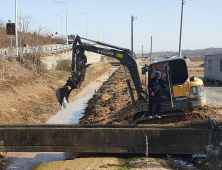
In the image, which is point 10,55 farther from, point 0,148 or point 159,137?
point 159,137

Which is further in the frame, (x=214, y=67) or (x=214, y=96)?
(x=214, y=67)

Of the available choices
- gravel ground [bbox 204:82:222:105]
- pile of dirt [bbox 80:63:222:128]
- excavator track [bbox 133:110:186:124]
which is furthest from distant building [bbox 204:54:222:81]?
excavator track [bbox 133:110:186:124]

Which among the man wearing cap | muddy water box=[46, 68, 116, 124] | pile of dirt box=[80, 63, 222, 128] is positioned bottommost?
muddy water box=[46, 68, 116, 124]

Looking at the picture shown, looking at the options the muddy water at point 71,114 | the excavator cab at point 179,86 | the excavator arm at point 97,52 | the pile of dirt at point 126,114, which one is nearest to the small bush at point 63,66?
the muddy water at point 71,114

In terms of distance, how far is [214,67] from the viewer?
23688 millimetres

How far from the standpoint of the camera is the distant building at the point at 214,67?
22.7 m

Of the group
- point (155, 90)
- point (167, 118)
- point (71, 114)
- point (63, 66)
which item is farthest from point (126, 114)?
point (63, 66)

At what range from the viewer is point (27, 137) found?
849 cm

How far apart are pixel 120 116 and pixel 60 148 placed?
4.64 m

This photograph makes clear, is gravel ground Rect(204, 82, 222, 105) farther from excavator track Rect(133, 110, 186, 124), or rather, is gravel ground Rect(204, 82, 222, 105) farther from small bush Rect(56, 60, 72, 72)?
small bush Rect(56, 60, 72, 72)

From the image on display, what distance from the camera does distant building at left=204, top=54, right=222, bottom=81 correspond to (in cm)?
2266

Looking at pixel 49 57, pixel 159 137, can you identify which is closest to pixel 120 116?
pixel 159 137

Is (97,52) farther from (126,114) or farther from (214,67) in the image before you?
(214,67)

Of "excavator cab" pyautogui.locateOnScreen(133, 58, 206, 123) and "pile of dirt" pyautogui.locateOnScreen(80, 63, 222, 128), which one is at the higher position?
"excavator cab" pyautogui.locateOnScreen(133, 58, 206, 123)
